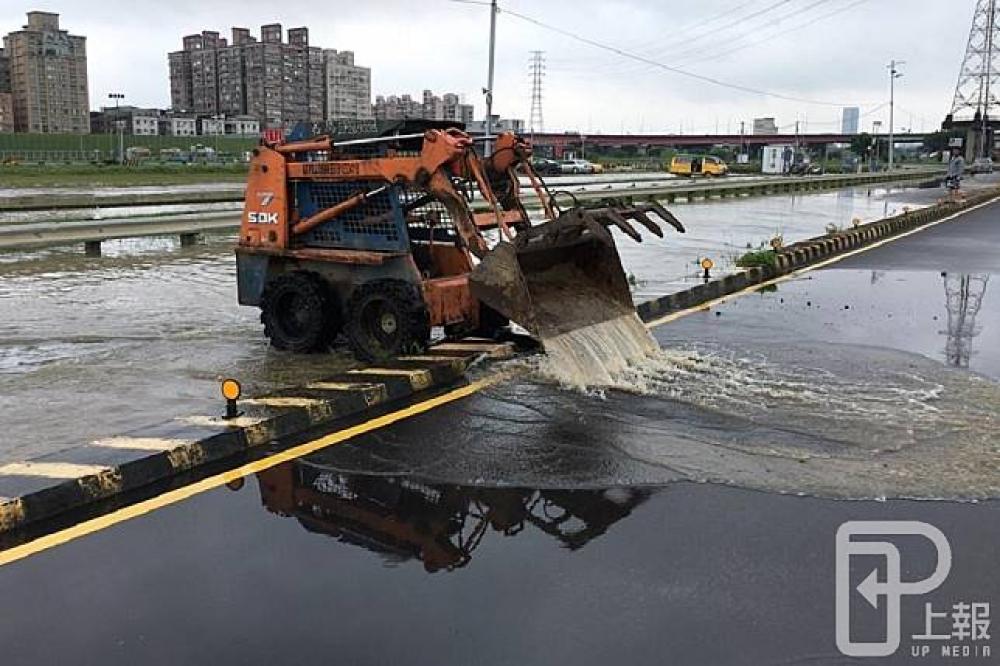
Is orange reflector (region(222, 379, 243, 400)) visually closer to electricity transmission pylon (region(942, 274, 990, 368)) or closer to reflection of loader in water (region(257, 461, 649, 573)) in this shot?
reflection of loader in water (region(257, 461, 649, 573))

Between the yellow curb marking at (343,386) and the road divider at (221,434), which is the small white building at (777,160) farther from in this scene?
the yellow curb marking at (343,386)

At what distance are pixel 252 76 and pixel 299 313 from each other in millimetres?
113305

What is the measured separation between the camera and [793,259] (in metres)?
17.3

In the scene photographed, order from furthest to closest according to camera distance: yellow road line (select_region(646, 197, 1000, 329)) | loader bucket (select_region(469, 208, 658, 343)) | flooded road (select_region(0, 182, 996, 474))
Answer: yellow road line (select_region(646, 197, 1000, 329))
loader bucket (select_region(469, 208, 658, 343))
flooded road (select_region(0, 182, 996, 474))

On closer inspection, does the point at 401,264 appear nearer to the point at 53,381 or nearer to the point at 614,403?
the point at 614,403

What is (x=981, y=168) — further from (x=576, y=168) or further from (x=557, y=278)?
(x=557, y=278)

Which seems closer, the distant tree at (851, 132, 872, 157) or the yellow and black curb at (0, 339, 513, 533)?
the yellow and black curb at (0, 339, 513, 533)

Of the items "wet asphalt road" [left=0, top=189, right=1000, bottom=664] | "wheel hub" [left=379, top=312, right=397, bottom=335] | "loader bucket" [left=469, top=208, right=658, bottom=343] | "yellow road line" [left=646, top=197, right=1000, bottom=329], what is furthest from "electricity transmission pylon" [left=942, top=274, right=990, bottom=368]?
"wheel hub" [left=379, top=312, right=397, bottom=335]

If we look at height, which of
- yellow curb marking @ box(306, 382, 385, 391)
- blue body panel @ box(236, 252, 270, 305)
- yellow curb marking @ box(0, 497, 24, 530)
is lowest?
yellow curb marking @ box(0, 497, 24, 530)

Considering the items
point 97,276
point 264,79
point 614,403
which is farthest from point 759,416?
point 264,79

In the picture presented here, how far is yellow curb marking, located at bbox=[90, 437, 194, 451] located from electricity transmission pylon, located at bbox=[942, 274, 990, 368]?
22.7 feet

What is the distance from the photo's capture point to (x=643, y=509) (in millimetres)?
5156

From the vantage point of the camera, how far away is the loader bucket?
7.68 meters

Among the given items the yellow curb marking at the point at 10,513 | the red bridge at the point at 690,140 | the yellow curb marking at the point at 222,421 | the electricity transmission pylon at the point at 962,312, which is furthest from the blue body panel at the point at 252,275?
the red bridge at the point at 690,140
